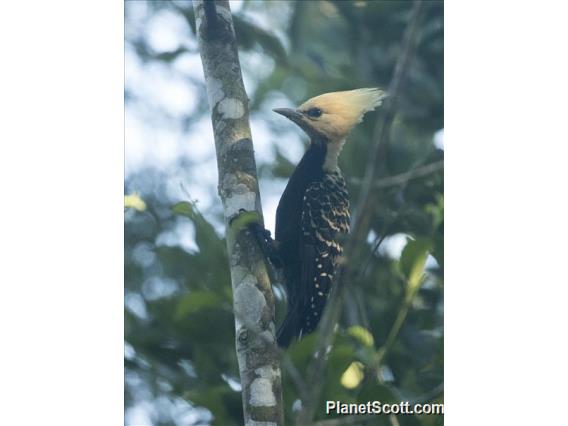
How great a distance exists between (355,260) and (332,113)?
0.57 m

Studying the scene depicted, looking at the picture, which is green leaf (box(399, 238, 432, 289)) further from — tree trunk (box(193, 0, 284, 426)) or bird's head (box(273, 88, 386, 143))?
bird's head (box(273, 88, 386, 143))

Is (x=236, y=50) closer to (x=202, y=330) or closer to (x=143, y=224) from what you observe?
(x=143, y=224)

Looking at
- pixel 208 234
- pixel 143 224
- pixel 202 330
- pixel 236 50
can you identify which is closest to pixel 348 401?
pixel 202 330

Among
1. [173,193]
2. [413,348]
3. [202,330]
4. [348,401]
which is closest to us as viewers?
[348,401]

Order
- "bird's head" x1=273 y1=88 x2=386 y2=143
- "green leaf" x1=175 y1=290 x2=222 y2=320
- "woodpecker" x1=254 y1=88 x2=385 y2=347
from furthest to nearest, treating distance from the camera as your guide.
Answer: "bird's head" x1=273 y1=88 x2=386 y2=143
"woodpecker" x1=254 y1=88 x2=385 y2=347
"green leaf" x1=175 y1=290 x2=222 y2=320

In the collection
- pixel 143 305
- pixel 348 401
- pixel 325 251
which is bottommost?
pixel 348 401

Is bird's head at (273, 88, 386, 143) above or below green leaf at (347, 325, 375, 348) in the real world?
above

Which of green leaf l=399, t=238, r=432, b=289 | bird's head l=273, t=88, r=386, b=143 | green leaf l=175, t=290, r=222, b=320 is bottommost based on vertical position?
green leaf l=175, t=290, r=222, b=320

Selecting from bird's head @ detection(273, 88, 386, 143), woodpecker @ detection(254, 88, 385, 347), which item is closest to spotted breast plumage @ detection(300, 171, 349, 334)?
woodpecker @ detection(254, 88, 385, 347)

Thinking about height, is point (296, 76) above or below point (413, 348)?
above

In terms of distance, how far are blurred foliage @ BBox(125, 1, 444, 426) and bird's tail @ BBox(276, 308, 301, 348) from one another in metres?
0.05

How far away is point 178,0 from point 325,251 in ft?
3.36

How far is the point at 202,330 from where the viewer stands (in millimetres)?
2363

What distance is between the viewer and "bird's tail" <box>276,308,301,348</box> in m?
2.38
